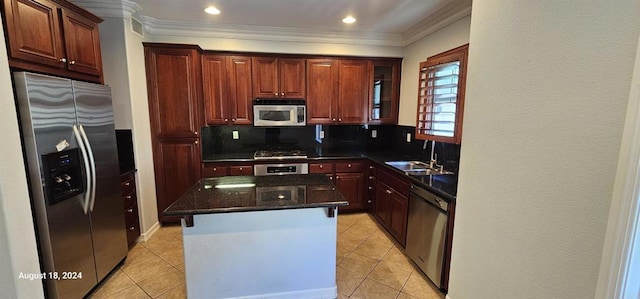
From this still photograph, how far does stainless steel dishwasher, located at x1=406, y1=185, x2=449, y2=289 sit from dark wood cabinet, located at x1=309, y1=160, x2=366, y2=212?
1216mm

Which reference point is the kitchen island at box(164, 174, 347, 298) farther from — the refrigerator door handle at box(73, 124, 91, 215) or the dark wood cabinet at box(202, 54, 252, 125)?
the dark wood cabinet at box(202, 54, 252, 125)

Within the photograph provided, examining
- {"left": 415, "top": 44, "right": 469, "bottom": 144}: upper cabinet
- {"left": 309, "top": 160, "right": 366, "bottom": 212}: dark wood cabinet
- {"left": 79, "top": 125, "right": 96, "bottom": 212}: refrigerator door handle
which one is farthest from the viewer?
{"left": 309, "top": 160, "right": 366, "bottom": 212}: dark wood cabinet

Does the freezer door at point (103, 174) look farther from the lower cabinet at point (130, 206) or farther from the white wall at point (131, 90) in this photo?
the white wall at point (131, 90)

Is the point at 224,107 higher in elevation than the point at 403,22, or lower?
lower

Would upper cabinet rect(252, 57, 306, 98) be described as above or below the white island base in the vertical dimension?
above

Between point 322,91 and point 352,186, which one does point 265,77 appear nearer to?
point 322,91

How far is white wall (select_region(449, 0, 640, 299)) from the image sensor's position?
0.95 metres

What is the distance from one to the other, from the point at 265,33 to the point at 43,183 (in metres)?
2.76

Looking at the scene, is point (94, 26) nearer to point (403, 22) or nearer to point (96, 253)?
point (96, 253)

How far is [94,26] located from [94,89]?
67 cm

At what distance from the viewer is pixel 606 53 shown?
0.95m

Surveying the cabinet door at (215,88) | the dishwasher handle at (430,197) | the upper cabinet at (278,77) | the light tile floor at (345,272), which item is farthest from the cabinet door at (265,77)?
the dishwasher handle at (430,197)

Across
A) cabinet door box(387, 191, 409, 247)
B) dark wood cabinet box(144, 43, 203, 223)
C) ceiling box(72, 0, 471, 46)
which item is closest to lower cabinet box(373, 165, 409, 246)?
cabinet door box(387, 191, 409, 247)

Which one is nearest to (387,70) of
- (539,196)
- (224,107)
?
(224,107)
